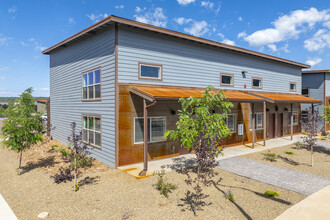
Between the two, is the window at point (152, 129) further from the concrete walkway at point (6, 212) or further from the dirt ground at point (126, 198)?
the concrete walkway at point (6, 212)

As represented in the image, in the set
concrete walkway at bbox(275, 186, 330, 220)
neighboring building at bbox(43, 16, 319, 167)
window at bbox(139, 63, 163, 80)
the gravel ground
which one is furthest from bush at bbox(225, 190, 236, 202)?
window at bbox(139, 63, 163, 80)

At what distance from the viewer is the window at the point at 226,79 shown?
14.9 m

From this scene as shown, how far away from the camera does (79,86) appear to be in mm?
13312

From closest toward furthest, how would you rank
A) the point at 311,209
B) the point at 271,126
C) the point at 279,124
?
the point at 311,209
the point at 271,126
the point at 279,124

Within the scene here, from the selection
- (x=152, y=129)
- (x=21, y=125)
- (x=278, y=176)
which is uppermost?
(x=21, y=125)

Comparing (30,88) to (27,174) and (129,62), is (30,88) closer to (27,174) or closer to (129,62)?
(27,174)

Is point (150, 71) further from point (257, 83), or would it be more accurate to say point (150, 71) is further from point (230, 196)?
point (257, 83)

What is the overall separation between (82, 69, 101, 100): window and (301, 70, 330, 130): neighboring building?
23033 mm

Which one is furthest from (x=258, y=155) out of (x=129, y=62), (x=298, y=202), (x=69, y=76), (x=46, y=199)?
(x=69, y=76)

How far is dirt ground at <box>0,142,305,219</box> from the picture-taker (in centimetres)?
561

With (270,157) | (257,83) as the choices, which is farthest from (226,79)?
(270,157)

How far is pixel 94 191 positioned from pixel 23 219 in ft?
7.14

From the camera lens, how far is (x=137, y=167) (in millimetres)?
9891

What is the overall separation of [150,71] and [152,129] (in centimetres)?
319
